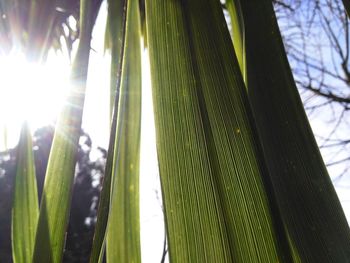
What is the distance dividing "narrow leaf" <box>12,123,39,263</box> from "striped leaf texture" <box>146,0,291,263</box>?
0.16m

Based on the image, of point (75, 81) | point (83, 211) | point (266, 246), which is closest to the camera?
point (266, 246)

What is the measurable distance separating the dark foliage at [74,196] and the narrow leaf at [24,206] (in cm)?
→ 186

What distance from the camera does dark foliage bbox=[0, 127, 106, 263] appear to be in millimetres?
2307

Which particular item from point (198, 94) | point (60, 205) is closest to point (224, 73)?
point (198, 94)

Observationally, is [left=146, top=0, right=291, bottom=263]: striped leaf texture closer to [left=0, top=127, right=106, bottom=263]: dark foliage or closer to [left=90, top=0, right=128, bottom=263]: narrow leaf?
[left=90, top=0, right=128, bottom=263]: narrow leaf

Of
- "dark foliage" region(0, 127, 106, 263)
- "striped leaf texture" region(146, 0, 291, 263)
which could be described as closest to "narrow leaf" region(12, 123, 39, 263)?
"striped leaf texture" region(146, 0, 291, 263)

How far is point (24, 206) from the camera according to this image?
11.7 inches

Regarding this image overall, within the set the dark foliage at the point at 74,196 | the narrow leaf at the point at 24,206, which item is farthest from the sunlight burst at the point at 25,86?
the dark foliage at the point at 74,196

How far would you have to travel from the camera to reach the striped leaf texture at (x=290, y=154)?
171mm

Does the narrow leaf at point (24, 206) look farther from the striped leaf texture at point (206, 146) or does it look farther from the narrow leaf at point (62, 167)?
the striped leaf texture at point (206, 146)

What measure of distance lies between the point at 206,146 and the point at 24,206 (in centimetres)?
19

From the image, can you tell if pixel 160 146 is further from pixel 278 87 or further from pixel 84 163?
pixel 84 163

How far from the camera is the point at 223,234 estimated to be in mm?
163

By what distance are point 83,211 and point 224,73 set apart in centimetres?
267
